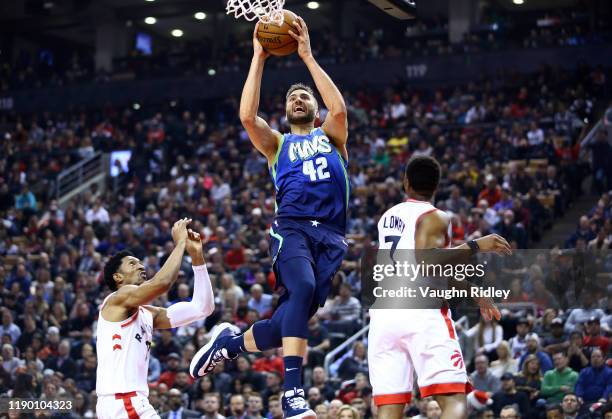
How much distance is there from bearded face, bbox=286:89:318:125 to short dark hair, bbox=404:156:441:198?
112 cm

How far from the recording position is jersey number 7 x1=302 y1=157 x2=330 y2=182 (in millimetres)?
7723

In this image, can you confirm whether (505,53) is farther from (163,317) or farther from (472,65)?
(163,317)

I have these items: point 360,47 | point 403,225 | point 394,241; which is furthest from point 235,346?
point 360,47

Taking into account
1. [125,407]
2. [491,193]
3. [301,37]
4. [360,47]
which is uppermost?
[360,47]

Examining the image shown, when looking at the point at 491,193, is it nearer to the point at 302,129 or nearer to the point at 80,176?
the point at 302,129

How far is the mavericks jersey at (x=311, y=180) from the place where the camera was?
7.71 metres

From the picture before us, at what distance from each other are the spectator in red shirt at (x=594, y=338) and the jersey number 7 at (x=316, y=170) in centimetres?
701

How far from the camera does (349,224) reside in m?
20.4

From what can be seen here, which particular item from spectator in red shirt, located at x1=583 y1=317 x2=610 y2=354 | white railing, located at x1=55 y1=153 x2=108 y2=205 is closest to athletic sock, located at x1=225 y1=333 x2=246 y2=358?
spectator in red shirt, located at x1=583 y1=317 x2=610 y2=354

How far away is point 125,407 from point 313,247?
1.84 metres

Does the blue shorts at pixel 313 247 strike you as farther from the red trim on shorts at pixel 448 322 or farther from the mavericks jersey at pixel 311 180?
the red trim on shorts at pixel 448 322

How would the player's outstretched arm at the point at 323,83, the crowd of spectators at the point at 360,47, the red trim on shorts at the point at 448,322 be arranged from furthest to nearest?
the crowd of spectators at the point at 360,47 < the player's outstretched arm at the point at 323,83 < the red trim on shorts at the point at 448,322

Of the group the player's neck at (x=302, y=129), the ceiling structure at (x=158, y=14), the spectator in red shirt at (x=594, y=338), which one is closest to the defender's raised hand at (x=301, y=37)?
the player's neck at (x=302, y=129)

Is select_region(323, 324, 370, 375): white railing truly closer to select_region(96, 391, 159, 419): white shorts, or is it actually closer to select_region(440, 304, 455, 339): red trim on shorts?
select_region(96, 391, 159, 419): white shorts
